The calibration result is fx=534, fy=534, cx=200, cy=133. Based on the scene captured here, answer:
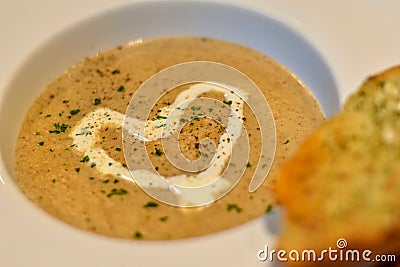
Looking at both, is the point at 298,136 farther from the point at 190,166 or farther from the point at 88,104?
the point at 88,104

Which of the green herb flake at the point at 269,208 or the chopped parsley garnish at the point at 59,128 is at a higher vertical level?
the chopped parsley garnish at the point at 59,128

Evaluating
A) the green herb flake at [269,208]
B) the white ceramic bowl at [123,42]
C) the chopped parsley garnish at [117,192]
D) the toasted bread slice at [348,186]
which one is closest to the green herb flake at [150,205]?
the chopped parsley garnish at [117,192]

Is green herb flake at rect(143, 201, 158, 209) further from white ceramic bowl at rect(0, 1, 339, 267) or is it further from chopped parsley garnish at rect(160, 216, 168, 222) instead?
white ceramic bowl at rect(0, 1, 339, 267)

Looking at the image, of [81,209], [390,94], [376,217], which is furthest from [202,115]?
[376,217]

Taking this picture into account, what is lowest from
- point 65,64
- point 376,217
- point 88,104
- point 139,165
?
point 376,217

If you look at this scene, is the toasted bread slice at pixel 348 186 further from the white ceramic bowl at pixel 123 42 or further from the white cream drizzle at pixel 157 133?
the white cream drizzle at pixel 157 133

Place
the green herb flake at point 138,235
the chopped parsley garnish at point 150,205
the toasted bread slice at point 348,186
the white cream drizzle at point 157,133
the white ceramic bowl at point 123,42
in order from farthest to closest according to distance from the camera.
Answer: the white cream drizzle at point 157,133 < the chopped parsley garnish at point 150,205 < the green herb flake at point 138,235 < the white ceramic bowl at point 123,42 < the toasted bread slice at point 348,186

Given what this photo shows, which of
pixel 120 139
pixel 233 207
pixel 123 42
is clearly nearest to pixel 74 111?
pixel 120 139
